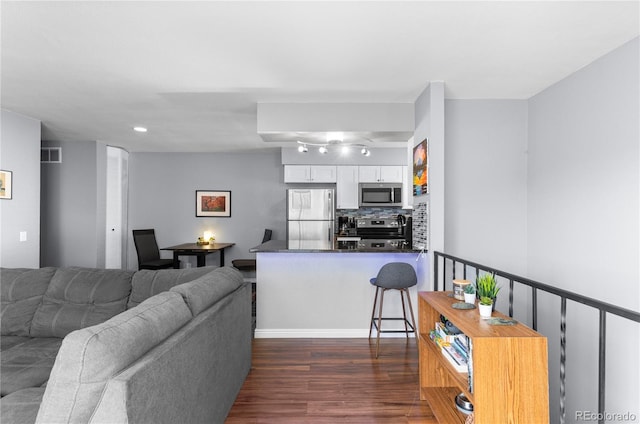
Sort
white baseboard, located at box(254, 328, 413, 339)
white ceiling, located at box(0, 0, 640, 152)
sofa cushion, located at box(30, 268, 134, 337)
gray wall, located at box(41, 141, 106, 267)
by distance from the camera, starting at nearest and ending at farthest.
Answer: white ceiling, located at box(0, 0, 640, 152) < sofa cushion, located at box(30, 268, 134, 337) < white baseboard, located at box(254, 328, 413, 339) < gray wall, located at box(41, 141, 106, 267)

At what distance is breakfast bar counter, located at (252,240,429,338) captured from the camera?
3.60m

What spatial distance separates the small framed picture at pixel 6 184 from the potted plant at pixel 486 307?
480 cm

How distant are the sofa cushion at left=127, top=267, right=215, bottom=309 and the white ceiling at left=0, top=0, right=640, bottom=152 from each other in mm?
1624

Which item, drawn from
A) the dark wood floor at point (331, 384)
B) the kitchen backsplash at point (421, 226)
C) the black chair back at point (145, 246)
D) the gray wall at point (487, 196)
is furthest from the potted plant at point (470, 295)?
the black chair back at point (145, 246)

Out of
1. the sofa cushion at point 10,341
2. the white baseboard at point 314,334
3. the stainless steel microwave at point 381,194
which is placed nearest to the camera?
the sofa cushion at point 10,341

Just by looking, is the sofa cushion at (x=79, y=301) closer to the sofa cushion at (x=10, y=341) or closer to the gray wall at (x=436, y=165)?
the sofa cushion at (x=10, y=341)

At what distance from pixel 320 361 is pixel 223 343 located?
1.27 meters

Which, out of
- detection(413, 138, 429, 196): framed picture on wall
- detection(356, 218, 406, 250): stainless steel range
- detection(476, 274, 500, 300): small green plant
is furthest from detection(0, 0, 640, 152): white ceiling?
detection(356, 218, 406, 250): stainless steel range

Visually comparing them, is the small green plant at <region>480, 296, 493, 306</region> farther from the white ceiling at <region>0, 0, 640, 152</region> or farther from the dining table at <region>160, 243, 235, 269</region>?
the dining table at <region>160, 243, 235, 269</region>

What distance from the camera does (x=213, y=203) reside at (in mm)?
6480

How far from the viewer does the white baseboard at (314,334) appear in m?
3.56

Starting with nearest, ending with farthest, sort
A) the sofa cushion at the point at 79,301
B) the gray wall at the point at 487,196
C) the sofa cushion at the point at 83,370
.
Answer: the sofa cushion at the point at 83,370 → the sofa cushion at the point at 79,301 → the gray wall at the point at 487,196

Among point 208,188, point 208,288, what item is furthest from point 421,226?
point 208,188

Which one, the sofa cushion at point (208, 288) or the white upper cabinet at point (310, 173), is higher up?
the white upper cabinet at point (310, 173)
